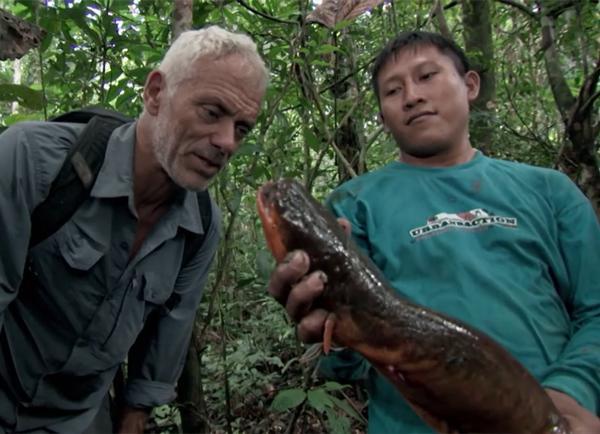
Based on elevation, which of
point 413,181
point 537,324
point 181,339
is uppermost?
point 413,181

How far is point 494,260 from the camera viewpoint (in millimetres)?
2391

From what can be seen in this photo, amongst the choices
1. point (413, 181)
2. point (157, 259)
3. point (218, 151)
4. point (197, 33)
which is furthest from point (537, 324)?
point (197, 33)

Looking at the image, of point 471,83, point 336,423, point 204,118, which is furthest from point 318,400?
point 471,83

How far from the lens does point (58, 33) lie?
156 inches

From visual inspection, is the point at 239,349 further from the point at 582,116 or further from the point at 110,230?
the point at 582,116

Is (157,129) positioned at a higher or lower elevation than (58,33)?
lower

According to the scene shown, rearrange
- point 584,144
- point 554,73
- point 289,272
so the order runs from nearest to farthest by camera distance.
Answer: point 289,272, point 584,144, point 554,73

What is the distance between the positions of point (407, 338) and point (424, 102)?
3.57ft

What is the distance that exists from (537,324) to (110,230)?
1.93 meters

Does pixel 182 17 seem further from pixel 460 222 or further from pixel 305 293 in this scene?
pixel 305 293

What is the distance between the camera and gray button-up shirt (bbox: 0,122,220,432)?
8.43ft

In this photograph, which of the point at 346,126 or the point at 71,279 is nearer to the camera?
the point at 71,279

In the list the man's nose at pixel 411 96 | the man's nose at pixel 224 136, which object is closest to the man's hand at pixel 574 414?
the man's nose at pixel 411 96

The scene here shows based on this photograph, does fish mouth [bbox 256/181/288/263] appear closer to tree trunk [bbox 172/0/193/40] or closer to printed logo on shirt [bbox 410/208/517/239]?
printed logo on shirt [bbox 410/208/517/239]
